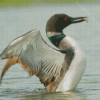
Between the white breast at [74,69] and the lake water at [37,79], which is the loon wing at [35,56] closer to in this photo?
the white breast at [74,69]

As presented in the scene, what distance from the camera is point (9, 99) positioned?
8242 mm

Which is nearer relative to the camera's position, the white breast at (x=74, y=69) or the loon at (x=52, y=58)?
the loon at (x=52, y=58)

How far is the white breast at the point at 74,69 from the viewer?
8.74m

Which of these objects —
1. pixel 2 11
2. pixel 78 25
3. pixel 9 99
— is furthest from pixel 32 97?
pixel 2 11

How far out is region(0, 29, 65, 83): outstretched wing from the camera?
8.16 m

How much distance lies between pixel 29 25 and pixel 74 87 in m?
11.3

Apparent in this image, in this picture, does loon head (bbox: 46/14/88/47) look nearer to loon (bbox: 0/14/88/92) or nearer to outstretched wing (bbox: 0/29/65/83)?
loon (bbox: 0/14/88/92)

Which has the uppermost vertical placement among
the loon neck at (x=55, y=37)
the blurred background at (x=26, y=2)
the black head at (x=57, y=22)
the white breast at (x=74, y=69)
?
the black head at (x=57, y=22)

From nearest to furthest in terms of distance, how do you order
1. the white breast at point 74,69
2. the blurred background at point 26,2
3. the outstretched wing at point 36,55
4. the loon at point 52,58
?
the outstretched wing at point 36,55 < the loon at point 52,58 < the white breast at point 74,69 < the blurred background at point 26,2

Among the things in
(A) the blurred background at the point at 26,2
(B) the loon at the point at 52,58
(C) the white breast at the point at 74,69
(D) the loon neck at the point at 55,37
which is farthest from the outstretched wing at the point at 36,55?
(A) the blurred background at the point at 26,2

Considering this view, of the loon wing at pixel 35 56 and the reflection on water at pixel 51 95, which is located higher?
the loon wing at pixel 35 56

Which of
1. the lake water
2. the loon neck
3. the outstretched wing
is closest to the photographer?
the outstretched wing

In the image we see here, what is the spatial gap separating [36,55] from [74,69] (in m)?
0.84

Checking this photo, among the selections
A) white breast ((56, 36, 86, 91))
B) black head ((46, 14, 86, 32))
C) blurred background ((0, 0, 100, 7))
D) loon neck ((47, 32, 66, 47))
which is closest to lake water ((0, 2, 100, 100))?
white breast ((56, 36, 86, 91))
